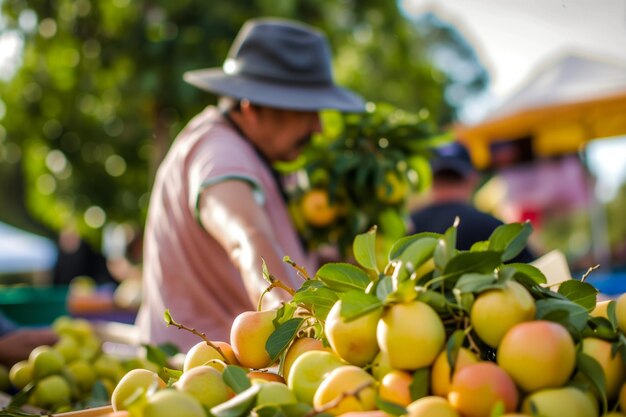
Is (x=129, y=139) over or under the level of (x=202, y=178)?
under

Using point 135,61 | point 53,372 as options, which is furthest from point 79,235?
point 53,372

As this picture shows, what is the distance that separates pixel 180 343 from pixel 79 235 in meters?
6.18

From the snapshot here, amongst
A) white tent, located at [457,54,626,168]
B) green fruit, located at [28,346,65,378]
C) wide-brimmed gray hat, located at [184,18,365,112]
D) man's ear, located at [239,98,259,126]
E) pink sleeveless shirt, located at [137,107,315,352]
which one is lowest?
white tent, located at [457,54,626,168]

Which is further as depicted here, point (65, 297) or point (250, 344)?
point (65, 297)

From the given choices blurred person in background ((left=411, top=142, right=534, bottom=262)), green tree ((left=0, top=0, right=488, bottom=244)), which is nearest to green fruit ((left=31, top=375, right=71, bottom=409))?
blurred person in background ((left=411, top=142, right=534, bottom=262))

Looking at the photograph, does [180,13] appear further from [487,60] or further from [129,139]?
[487,60]

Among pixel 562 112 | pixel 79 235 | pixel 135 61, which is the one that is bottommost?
pixel 79 235

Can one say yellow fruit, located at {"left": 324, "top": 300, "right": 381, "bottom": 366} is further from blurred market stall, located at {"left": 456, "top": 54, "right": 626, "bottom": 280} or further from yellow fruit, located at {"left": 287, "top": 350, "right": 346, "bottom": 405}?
blurred market stall, located at {"left": 456, "top": 54, "right": 626, "bottom": 280}

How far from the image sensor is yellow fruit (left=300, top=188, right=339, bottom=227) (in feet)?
7.65

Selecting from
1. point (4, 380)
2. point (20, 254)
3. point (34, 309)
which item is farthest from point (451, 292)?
point (20, 254)

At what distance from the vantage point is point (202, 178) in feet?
5.98

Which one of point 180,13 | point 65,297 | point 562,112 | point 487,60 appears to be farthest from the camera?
point 487,60

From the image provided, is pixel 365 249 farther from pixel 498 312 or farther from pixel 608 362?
pixel 608 362

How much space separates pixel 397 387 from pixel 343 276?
23cm
